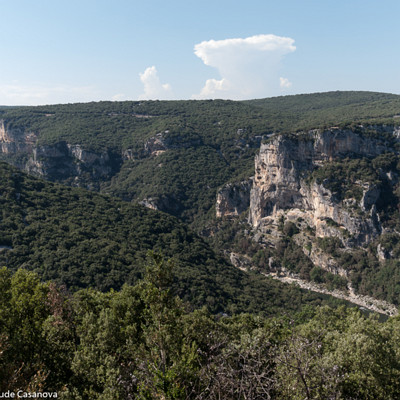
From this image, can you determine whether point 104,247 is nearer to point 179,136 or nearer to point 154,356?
point 154,356

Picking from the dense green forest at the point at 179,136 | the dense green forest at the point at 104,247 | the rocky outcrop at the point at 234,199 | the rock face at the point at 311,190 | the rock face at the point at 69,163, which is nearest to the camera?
the dense green forest at the point at 104,247

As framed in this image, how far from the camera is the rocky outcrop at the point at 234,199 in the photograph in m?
118

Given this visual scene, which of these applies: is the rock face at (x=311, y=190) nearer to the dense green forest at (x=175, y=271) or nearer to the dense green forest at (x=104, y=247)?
the dense green forest at (x=175, y=271)

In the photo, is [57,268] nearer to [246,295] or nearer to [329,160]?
[246,295]

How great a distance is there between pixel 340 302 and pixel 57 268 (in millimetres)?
62591

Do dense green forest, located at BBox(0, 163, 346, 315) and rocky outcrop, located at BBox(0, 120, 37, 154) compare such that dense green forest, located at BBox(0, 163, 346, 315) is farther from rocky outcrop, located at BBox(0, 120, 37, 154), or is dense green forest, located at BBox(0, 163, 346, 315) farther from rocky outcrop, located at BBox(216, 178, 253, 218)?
rocky outcrop, located at BBox(0, 120, 37, 154)

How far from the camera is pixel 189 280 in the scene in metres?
51.1

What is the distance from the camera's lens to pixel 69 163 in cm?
14575

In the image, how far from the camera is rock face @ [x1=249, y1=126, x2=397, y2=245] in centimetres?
8531

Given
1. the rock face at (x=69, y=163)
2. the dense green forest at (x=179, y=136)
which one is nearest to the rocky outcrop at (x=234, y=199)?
the dense green forest at (x=179, y=136)

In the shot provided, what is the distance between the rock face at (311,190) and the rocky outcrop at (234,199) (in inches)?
281

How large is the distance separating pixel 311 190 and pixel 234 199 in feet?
105

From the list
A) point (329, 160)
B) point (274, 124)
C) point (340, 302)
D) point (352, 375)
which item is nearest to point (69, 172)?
point (274, 124)

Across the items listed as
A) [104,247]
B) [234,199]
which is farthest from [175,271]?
[234,199]
